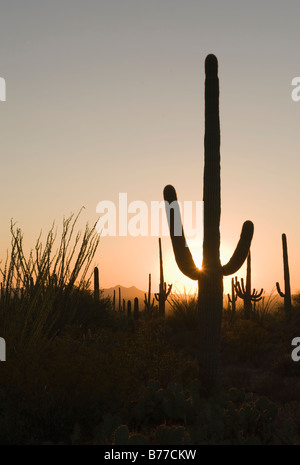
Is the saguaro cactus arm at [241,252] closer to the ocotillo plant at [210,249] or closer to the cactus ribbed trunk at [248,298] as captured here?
the ocotillo plant at [210,249]

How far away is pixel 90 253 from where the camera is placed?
8.63m

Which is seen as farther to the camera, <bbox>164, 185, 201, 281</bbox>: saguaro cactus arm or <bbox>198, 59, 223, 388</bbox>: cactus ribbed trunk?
<bbox>164, 185, 201, 281</bbox>: saguaro cactus arm

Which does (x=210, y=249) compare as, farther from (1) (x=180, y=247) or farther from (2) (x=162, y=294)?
(2) (x=162, y=294)

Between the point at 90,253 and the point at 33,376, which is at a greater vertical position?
the point at 90,253

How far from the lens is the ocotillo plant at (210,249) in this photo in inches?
412

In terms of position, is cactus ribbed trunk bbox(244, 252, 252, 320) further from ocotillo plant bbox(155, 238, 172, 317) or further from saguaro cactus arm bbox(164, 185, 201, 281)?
saguaro cactus arm bbox(164, 185, 201, 281)

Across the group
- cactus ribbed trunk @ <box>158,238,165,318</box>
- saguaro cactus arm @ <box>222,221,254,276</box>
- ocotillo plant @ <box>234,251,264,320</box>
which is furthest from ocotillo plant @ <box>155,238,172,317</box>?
saguaro cactus arm @ <box>222,221,254,276</box>

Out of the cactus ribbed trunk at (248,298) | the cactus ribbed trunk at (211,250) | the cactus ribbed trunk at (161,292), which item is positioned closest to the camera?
the cactus ribbed trunk at (211,250)

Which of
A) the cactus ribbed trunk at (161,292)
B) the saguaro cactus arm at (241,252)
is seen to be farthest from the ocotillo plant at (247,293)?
the saguaro cactus arm at (241,252)

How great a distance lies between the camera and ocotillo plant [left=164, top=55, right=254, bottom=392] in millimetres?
10461

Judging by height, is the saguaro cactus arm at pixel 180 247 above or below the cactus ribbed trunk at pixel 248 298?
above
